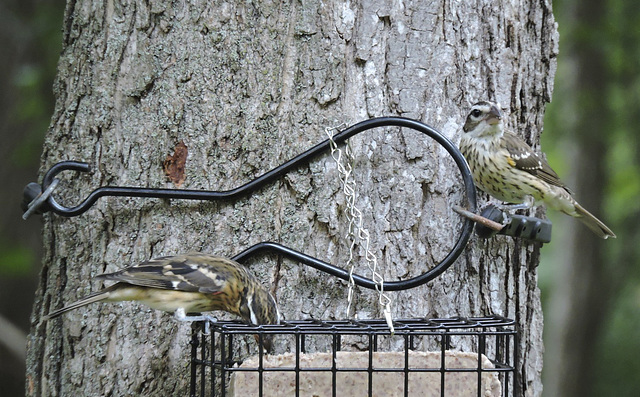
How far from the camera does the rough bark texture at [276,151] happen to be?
11.8 feet

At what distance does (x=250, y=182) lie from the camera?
3.55m

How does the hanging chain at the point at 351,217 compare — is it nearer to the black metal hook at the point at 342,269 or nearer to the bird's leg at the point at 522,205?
the black metal hook at the point at 342,269

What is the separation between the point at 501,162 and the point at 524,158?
5.8 inches

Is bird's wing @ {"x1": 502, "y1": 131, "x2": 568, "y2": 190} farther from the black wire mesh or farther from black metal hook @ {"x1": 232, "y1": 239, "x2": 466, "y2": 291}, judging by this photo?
the black wire mesh

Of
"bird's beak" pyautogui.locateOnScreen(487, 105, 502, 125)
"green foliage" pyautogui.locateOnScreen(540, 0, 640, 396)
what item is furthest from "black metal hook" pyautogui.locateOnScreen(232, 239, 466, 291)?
"green foliage" pyautogui.locateOnScreen(540, 0, 640, 396)

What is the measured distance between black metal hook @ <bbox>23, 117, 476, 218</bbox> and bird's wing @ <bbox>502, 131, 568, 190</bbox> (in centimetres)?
75

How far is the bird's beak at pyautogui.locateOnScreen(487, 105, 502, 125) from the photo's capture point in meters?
3.68

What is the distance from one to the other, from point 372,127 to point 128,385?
5.30 ft

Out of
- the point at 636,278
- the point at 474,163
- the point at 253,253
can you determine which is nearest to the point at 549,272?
the point at 636,278

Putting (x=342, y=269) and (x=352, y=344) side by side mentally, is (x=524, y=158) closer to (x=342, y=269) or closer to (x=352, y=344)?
(x=342, y=269)

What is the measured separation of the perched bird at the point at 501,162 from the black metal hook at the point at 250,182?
0.40m

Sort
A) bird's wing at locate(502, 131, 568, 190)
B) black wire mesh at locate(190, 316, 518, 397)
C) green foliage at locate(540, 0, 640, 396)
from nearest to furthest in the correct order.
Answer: black wire mesh at locate(190, 316, 518, 397) < bird's wing at locate(502, 131, 568, 190) < green foliage at locate(540, 0, 640, 396)

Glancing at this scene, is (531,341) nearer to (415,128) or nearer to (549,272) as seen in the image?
(415,128)

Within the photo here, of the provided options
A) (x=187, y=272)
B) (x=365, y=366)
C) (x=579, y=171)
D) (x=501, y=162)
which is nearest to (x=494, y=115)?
(x=501, y=162)
